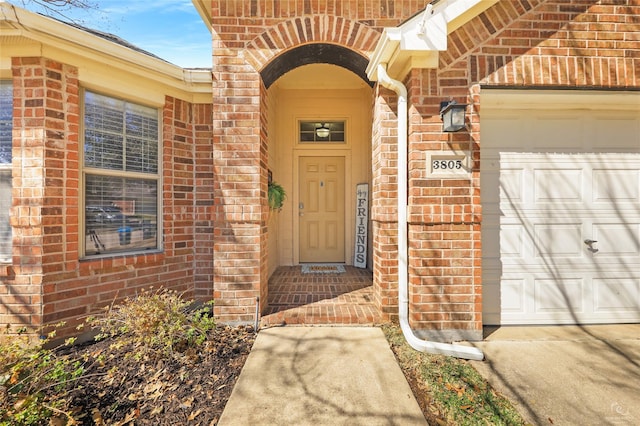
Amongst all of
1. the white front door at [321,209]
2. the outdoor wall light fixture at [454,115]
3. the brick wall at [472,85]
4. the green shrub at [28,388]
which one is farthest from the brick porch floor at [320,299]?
the outdoor wall light fixture at [454,115]

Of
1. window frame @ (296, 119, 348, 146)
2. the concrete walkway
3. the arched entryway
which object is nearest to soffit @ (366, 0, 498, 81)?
the arched entryway

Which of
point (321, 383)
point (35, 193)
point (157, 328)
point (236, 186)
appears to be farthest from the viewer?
point (236, 186)

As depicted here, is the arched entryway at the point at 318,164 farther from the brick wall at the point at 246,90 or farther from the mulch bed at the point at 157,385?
the mulch bed at the point at 157,385

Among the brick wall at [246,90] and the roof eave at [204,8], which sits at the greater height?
the roof eave at [204,8]

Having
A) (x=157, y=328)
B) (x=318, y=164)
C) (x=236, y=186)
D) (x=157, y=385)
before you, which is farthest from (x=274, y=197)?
(x=157, y=385)

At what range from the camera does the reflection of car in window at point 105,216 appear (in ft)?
10.2

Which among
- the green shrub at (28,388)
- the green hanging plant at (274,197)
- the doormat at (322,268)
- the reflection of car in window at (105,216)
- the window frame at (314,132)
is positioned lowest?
the green shrub at (28,388)

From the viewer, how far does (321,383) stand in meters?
2.21

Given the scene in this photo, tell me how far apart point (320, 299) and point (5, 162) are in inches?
139

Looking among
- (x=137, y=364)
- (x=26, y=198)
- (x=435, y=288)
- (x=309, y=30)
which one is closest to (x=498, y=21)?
(x=309, y=30)

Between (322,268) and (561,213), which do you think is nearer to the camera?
(561,213)

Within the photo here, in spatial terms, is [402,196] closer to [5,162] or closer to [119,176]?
[119,176]

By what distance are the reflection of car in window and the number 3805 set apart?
3.45 metres

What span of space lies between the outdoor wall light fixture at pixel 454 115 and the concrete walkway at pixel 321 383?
2105mm
